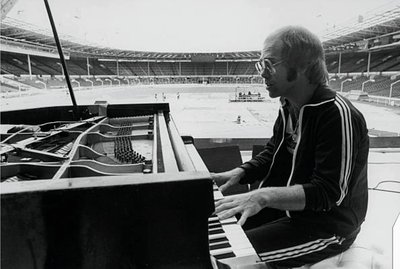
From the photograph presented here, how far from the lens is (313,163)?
1.20m

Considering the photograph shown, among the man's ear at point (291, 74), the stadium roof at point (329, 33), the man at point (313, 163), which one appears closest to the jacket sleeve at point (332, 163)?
the man at point (313, 163)

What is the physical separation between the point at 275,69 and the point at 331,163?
16.1 inches

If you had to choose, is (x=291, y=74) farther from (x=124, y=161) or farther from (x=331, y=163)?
(x=124, y=161)

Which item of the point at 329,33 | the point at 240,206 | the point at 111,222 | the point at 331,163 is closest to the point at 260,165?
the point at 331,163

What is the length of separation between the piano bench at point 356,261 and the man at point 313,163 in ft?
1.45

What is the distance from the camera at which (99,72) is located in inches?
646

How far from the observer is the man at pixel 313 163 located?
3.51 feet

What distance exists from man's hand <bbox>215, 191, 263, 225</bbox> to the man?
96 millimetres

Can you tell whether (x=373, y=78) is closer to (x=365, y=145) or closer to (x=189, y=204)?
(x=365, y=145)

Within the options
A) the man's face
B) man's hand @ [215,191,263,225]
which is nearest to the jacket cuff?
the man's face

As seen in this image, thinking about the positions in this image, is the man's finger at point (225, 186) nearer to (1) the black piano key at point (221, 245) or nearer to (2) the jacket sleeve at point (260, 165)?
(2) the jacket sleeve at point (260, 165)

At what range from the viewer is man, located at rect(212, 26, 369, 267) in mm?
1071

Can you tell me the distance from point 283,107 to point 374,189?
6.09 ft

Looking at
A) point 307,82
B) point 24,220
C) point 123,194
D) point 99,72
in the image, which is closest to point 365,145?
point 307,82
